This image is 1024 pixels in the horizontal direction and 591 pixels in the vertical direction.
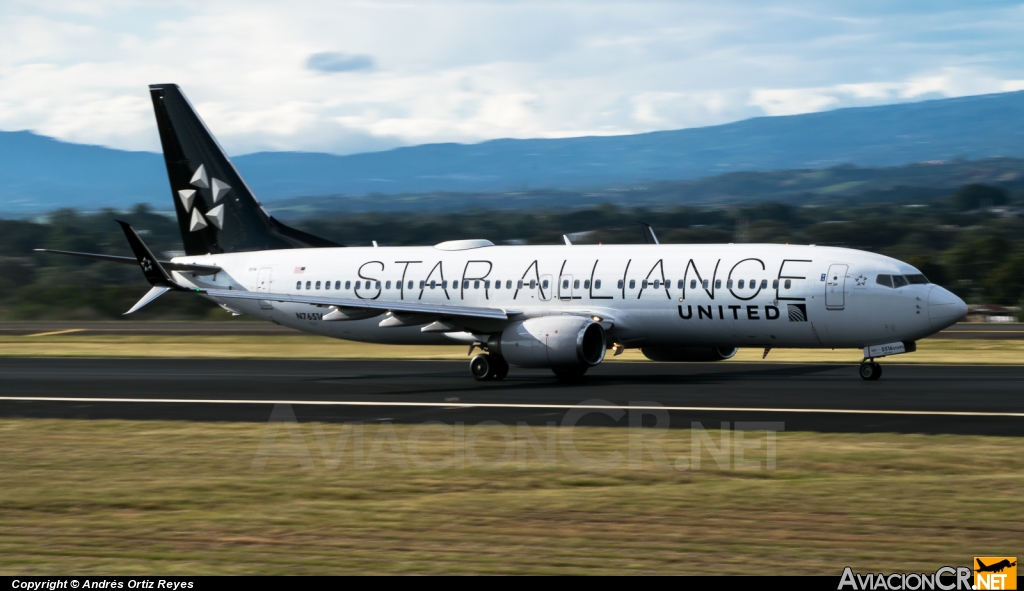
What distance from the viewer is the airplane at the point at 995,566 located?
9773 mm

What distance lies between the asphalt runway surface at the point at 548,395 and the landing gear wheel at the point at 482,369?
0.52m

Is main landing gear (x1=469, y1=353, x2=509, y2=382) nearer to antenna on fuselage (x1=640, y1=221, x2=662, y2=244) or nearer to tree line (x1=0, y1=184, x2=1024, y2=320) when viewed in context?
antenna on fuselage (x1=640, y1=221, x2=662, y2=244)

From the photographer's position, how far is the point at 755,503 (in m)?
13.3

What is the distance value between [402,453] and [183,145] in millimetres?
26306

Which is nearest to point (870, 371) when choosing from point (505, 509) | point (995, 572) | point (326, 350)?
point (505, 509)

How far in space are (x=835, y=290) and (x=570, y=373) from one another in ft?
23.6

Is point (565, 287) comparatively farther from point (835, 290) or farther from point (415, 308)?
point (835, 290)

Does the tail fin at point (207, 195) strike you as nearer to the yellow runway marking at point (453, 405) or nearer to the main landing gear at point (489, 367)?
the main landing gear at point (489, 367)

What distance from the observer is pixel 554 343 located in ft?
101

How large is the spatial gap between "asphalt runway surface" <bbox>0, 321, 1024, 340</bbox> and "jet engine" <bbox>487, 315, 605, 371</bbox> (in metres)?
23.6

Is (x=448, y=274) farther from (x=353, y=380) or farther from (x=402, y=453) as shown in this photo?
(x=402, y=453)

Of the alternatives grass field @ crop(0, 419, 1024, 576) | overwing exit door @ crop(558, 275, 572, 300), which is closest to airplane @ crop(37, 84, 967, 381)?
overwing exit door @ crop(558, 275, 572, 300)

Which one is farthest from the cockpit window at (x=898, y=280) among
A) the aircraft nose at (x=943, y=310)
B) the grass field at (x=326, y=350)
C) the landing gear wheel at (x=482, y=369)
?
the landing gear wheel at (x=482, y=369)

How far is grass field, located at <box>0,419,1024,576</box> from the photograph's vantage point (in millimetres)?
10602
